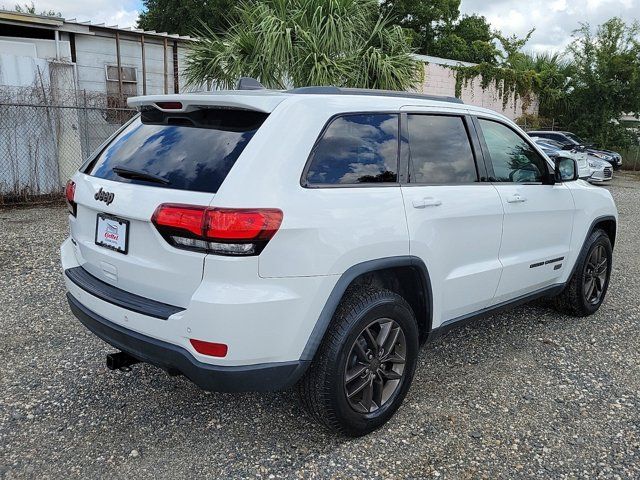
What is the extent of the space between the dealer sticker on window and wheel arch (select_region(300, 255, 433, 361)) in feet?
3.17

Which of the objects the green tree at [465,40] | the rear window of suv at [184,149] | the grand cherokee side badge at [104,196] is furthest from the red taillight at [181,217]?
the green tree at [465,40]

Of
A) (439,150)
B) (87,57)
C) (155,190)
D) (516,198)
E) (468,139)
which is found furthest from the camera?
(87,57)

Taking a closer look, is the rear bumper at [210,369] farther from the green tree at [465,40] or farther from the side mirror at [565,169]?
the green tree at [465,40]

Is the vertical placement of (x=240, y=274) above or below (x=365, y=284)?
above

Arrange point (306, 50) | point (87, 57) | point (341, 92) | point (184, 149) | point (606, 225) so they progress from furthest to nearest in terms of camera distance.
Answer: point (87, 57) → point (306, 50) → point (606, 225) → point (341, 92) → point (184, 149)

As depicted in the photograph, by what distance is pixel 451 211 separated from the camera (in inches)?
119

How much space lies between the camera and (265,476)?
8.29 ft

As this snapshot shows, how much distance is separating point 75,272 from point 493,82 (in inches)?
891

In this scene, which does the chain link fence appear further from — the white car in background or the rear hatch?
the white car in background

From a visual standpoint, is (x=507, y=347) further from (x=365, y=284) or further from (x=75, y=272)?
(x=75, y=272)

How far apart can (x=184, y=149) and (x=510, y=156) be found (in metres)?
2.28

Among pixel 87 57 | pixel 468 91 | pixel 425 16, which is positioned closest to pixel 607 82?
pixel 468 91

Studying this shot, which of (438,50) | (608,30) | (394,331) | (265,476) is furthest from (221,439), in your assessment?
(438,50)

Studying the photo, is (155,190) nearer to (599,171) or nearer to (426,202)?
(426,202)
